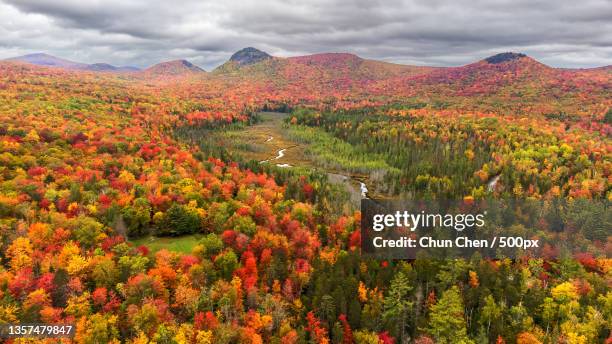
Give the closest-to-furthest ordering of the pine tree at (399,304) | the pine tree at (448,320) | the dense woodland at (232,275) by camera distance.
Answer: the dense woodland at (232,275)
the pine tree at (448,320)
the pine tree at (399,304)

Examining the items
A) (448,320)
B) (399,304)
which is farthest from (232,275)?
(448,320)

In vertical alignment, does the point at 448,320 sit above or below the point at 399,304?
below

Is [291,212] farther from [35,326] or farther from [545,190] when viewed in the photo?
[545,190]

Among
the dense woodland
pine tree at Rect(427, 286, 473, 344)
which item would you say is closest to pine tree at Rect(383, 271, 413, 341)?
the dense woodland

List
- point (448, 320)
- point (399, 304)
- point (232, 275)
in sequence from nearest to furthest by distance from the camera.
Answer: point (448, 320) < point (399, 304) < point (232, 275)

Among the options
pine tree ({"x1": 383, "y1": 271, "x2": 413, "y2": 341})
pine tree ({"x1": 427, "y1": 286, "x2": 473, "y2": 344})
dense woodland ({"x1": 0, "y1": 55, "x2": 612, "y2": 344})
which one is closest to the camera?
dense woodland ({"x1": 0, "y1": 55, "x2": 612, "y2": 344})

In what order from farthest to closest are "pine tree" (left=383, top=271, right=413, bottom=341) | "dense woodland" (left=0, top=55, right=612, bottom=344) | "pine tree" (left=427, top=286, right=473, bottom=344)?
"pine tree" (left=383, top=271, right=413, bottom=341)
"pine tree" (left=427, top=286, right=473, bottom=344)
"dense woodland" (left=0, top=55, right=612, bottom=344)

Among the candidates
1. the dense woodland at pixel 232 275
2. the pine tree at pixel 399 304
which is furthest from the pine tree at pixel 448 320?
the pine tree at pixel 399 304

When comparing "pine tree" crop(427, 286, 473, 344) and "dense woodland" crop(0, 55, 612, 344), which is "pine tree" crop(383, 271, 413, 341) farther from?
"pine tree" crop(427, 286, 473, 344)

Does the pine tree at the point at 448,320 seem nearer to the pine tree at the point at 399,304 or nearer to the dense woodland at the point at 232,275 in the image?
the dense woodland at the point at 232,275

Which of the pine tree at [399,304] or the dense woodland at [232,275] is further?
the pine tree at [399,304]

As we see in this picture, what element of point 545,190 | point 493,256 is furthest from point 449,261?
point 545,190

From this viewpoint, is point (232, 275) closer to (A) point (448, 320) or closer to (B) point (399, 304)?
(B) point (399, 304)
